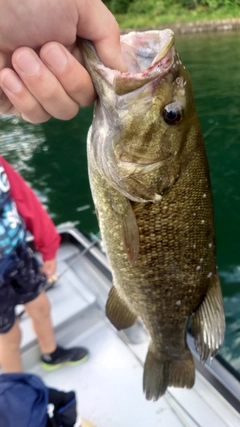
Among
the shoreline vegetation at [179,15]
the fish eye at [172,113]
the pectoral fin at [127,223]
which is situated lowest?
the shoreline vegetation at [179,15]

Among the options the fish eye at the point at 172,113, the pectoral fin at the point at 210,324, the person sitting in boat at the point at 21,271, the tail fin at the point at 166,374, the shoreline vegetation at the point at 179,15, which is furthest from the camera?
the shoreline vegetation at the point at 179,15

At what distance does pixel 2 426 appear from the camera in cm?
138

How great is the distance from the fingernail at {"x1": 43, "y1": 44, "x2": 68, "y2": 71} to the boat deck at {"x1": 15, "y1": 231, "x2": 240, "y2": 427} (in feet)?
5.65

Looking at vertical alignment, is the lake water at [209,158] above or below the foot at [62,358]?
below

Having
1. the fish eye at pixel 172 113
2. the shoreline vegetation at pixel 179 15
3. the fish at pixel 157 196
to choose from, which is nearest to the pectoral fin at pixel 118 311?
the fish at pixel 157 196

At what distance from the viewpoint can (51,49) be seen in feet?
3.01

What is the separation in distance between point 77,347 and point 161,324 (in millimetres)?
1110

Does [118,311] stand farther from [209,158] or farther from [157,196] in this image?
[209,158]

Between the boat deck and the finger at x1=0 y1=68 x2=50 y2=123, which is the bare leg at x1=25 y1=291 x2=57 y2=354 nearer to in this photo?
the boat deck

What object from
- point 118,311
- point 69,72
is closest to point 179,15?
point 118,311

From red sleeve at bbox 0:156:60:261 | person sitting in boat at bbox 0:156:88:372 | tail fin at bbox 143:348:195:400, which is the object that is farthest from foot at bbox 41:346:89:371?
tail fin at bbox 143:348:195:400

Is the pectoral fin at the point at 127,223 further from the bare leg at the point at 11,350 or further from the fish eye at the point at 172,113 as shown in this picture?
the bare leg at the point at 11,350

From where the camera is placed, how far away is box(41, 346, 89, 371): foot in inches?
95.3

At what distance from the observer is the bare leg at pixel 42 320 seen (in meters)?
2.22
